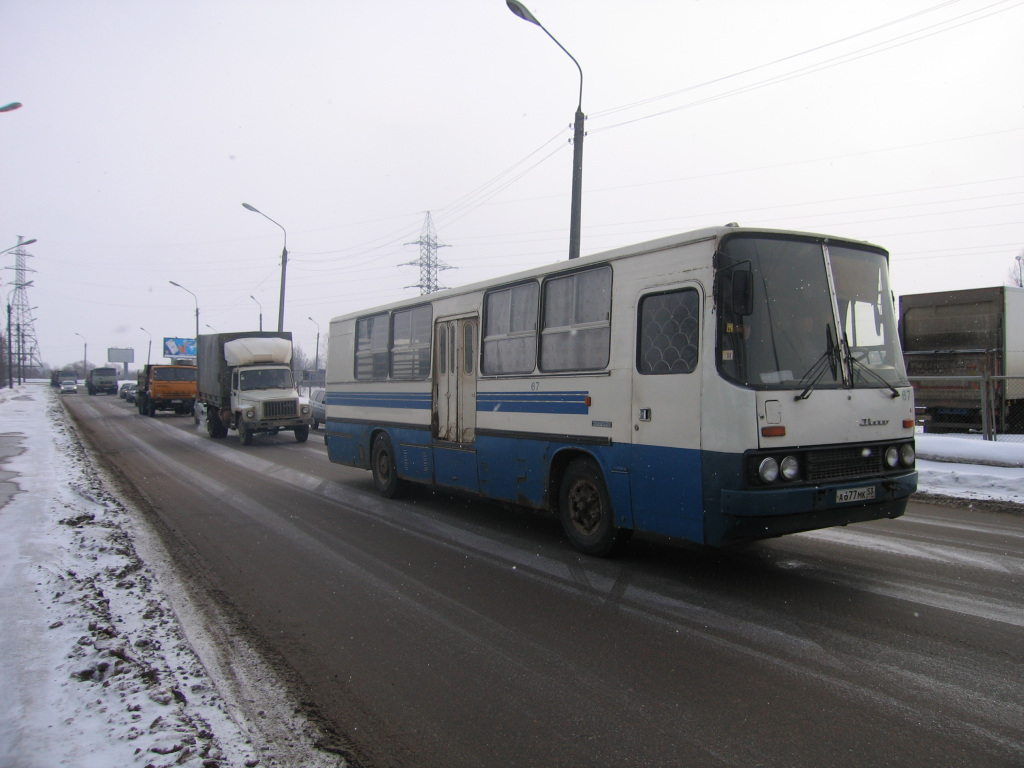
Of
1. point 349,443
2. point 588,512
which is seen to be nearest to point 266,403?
point 349,443

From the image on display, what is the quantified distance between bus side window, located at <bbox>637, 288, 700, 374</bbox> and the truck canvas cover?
59.6 ft

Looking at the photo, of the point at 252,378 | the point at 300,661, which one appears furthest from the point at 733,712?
the point at 252,378

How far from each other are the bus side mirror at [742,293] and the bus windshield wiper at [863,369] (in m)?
1.10

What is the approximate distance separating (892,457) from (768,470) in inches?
59.0

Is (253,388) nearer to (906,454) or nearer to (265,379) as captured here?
(265,379)

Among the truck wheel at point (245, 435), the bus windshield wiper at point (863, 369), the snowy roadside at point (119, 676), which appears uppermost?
the bus windshield wiper at point (863, 369)

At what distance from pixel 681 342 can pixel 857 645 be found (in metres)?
2.54

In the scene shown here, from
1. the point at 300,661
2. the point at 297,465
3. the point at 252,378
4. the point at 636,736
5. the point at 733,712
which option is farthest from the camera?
the point at 252,378

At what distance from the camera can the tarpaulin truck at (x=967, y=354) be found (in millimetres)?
15805

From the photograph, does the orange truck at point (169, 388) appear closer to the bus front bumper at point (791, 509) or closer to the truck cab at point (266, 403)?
the truck cab at point (266, 403)

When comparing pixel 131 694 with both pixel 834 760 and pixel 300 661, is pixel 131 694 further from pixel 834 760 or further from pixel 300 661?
pixel 834 760

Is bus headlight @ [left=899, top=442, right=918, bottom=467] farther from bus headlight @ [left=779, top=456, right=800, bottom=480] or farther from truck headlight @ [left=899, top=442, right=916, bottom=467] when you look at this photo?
bus headlight @ [left=779, top=456, right=800, bottom=480]

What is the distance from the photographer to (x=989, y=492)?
9758 mm

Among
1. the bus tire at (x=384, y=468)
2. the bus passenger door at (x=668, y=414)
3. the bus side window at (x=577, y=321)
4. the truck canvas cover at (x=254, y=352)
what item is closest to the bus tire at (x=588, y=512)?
the bus passenger door at (x=668, y=414)
